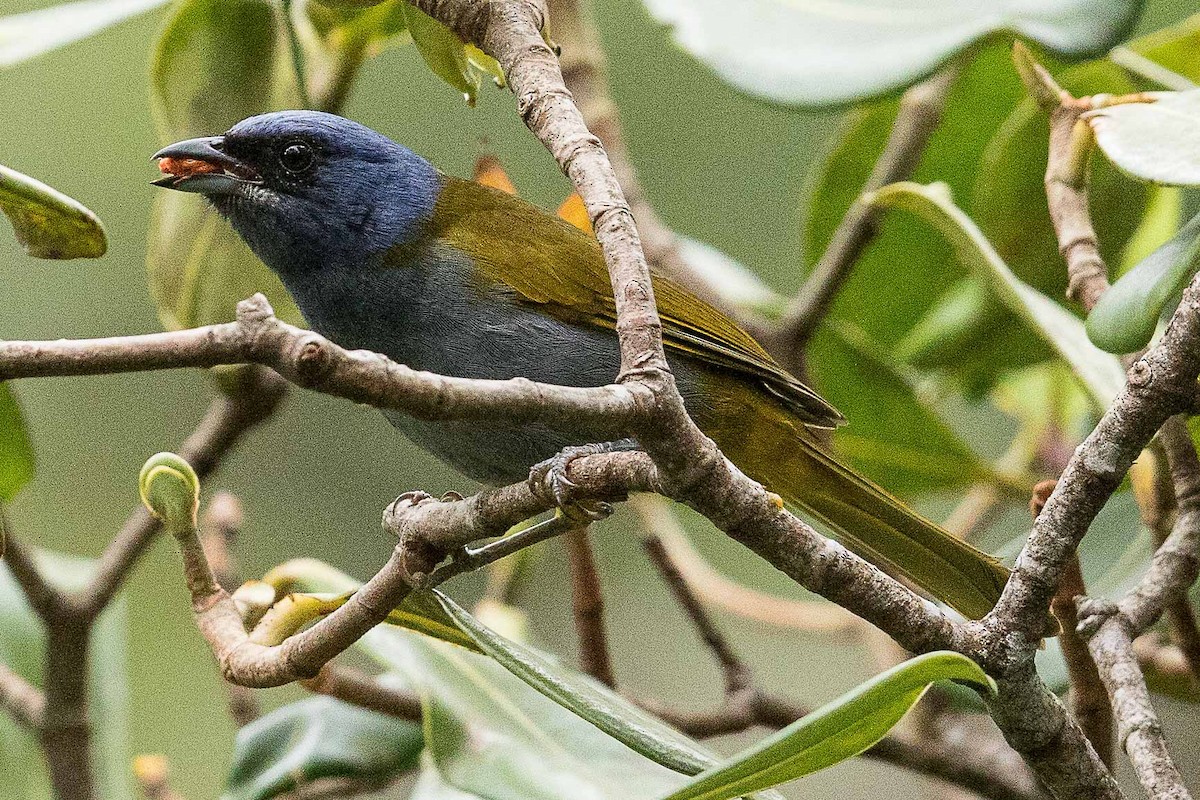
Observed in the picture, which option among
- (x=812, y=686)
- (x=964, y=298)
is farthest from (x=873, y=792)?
(x=964, y=298)

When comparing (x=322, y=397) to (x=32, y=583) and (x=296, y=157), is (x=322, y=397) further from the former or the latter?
(x=32, y=583)

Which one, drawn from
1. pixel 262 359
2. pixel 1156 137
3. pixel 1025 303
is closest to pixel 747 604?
pixel 1025 303

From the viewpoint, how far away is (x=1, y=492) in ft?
6.89

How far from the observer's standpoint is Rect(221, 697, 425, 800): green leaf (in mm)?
2287

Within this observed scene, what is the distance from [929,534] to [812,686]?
10.8 ft

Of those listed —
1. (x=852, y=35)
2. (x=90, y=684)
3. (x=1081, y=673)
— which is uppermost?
(x=852, y=35)

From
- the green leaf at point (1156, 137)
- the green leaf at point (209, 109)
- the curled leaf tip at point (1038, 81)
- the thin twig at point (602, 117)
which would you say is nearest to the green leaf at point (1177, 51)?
the curled leaf tip at point (1038, 81)

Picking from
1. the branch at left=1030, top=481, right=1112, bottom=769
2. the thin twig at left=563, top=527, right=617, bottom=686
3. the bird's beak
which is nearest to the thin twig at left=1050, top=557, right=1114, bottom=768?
the branch at left=1030, top=481, right=1112, bottom=769

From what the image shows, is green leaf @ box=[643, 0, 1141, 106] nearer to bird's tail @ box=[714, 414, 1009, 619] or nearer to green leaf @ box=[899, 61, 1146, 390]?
green leaf @ box=[899, 61, 1146, 390]

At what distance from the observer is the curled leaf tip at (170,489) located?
1.63 meters

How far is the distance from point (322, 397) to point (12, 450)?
3.91 meters

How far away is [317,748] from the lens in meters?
2.33

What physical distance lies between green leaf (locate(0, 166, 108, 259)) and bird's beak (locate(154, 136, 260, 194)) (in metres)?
0.89

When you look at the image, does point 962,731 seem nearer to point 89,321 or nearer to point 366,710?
point 366,710
